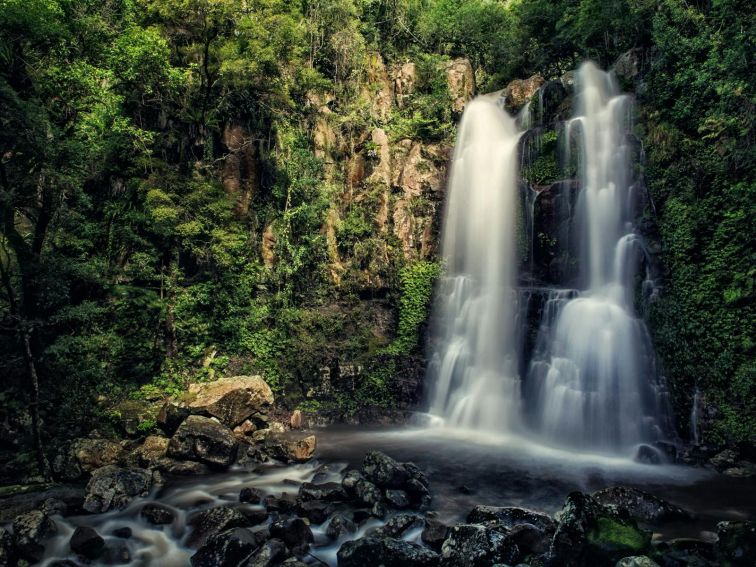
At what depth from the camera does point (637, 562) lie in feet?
18.5

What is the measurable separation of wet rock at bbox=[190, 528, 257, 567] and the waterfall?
29.5ft

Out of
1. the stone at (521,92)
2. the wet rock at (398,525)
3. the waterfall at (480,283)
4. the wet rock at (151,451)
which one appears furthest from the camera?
the stone at (521,92)

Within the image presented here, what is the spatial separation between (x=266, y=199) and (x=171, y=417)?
9.37 metres

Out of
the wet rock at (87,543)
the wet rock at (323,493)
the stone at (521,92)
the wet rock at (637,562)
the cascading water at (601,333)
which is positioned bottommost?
the wet rock at (87,543)

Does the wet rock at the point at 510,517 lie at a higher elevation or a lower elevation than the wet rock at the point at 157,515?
higher

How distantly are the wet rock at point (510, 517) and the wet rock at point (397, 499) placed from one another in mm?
1350

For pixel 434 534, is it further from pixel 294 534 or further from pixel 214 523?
pixel 214 523

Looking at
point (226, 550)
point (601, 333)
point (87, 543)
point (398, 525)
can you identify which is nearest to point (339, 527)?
point (398, 525)

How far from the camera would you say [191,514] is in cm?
862

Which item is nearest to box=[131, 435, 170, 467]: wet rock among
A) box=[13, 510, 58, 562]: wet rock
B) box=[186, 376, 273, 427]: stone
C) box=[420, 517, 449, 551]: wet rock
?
box=[186, 376, 273, 427]: stone

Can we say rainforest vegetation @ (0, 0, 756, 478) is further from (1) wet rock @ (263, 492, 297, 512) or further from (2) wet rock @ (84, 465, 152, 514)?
(1) wet rock @ (263, 492, 297, 512)

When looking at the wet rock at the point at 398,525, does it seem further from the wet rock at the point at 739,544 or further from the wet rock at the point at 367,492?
the wet rock at the point at 739,544

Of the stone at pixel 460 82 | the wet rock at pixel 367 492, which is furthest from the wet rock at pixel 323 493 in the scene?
the stone at pixel 460 82

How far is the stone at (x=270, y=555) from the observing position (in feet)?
21.5
